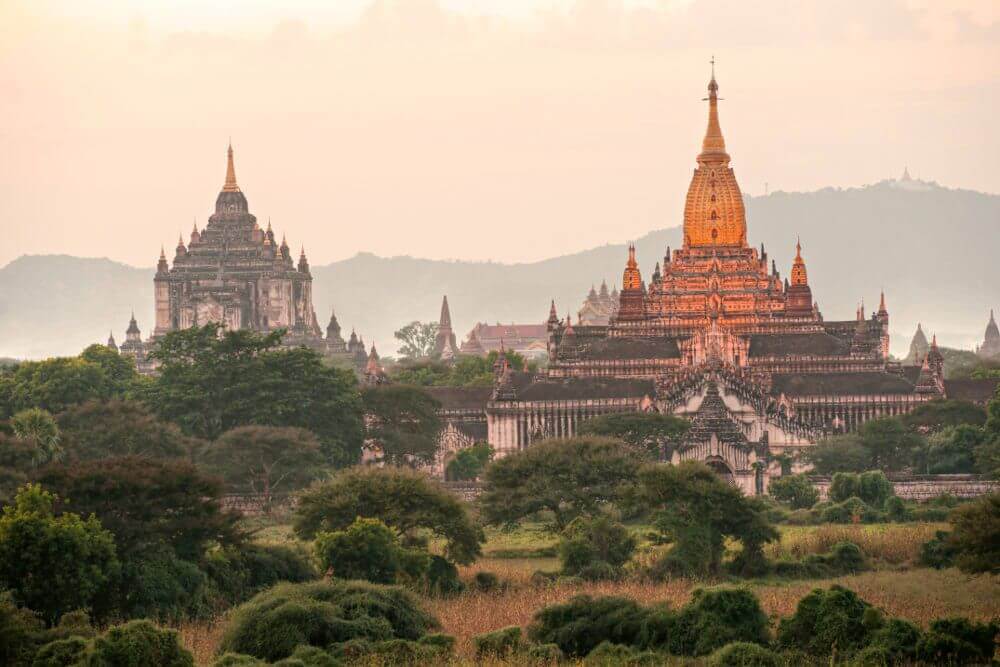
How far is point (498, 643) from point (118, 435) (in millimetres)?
35925

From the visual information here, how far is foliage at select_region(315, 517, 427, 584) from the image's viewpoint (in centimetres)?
6438

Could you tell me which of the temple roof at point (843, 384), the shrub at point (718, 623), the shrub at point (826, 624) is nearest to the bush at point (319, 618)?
the shrub at point (718, 623)

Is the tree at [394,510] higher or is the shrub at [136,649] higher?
the tree at [394,510]

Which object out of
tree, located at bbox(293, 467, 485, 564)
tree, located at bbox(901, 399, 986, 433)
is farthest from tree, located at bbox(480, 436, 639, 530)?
tree, located at bbox(901, 399, 986, 433)

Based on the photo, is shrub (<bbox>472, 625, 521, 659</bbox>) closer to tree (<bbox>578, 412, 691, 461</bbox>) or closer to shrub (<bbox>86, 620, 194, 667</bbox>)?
shrub (<bbox>86, 620, 194, 667</bbox>)

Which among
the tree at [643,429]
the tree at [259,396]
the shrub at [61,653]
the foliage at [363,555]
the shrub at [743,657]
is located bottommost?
the shrub at [743,657]

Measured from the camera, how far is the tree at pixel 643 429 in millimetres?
99562

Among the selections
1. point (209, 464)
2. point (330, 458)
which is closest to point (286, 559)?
point (209, 464)

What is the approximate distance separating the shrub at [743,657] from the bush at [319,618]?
7.41 metres

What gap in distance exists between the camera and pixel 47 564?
192 feet

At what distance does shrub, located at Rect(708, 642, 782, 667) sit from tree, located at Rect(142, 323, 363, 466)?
4531 cm

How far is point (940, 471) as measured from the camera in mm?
94125

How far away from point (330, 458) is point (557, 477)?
19926 mm

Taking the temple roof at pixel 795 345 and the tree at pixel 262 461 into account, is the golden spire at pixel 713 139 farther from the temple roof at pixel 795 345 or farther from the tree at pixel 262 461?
the tree at pixel 262 461
